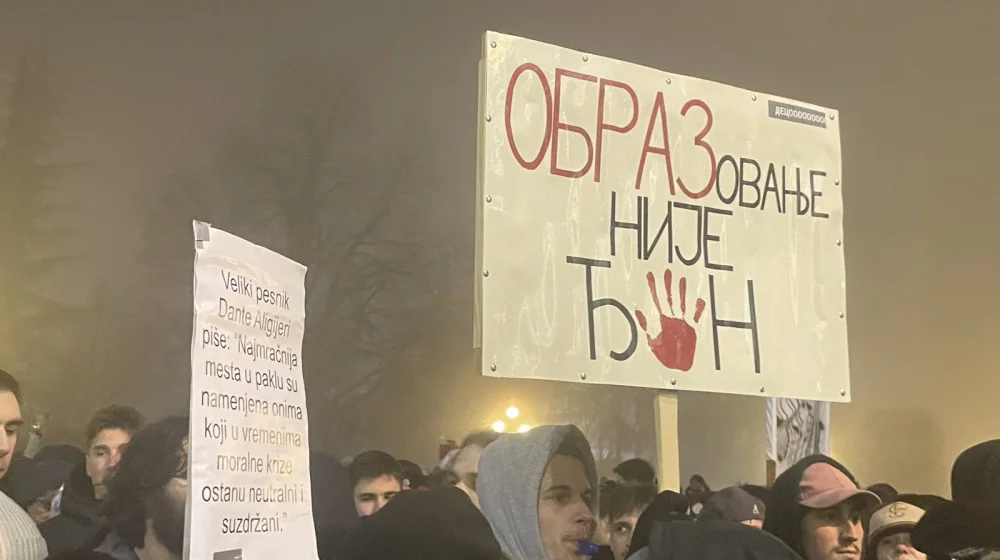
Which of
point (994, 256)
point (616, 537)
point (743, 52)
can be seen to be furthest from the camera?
point (994, 256)

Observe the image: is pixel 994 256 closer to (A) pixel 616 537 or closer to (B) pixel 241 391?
(A) pixel 616 537

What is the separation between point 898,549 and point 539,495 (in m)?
0.55

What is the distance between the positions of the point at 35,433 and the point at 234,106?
47 centimetres

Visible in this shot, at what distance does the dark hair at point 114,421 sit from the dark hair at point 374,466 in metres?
0.28

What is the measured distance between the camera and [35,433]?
1.04 meters

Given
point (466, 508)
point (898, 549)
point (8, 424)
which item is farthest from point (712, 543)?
point (8, 424)

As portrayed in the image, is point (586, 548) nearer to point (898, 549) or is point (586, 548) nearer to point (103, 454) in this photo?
point (898, 549)

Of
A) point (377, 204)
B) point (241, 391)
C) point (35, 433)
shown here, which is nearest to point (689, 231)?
point (377, 204)

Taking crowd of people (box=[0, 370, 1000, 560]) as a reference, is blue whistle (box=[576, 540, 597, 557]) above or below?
below

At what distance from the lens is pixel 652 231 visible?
3.49 feet

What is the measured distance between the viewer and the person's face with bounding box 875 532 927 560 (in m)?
1.35

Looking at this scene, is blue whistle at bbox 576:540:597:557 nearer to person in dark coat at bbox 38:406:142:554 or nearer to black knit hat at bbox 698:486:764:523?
black knit hat at bbox 698:486:764:523

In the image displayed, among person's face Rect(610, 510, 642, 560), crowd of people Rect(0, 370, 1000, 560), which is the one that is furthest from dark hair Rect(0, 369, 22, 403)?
person's face Rect(610, 510, 642, 560)

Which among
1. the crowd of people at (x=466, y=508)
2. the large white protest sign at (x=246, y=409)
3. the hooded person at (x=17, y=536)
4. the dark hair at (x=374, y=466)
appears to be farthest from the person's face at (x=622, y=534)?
the hooded person at (x=17, y=536)
